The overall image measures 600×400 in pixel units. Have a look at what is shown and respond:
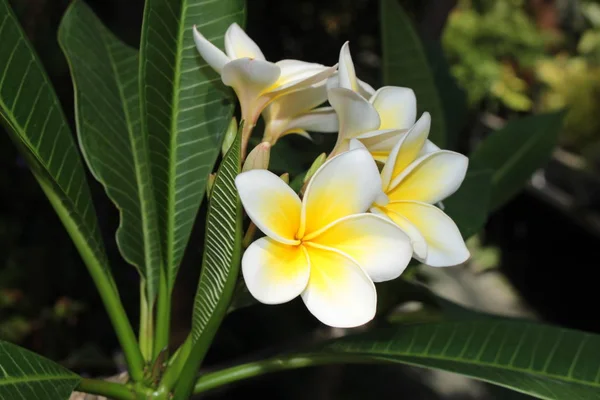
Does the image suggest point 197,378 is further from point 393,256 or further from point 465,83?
point 465,83

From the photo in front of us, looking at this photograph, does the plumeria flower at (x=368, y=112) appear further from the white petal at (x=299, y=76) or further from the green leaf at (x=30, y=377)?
the green leaf at (x=30, y=377)

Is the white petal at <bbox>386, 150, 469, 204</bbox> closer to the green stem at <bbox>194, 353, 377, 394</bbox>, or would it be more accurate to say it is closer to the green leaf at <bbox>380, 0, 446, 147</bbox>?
the green stem at <bbox>194, 353, 377, 394</bbox>

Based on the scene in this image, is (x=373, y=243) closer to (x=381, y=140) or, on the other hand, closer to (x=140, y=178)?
(x=381, y=140)

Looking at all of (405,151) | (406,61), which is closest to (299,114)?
(405,151)

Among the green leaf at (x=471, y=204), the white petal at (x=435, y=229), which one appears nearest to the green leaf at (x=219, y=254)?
the white petal at (x=435, y=229)

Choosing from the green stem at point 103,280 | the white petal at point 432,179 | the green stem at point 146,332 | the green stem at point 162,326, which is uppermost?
the white petal at point 432,179

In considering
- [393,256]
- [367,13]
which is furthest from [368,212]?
[367,13]
